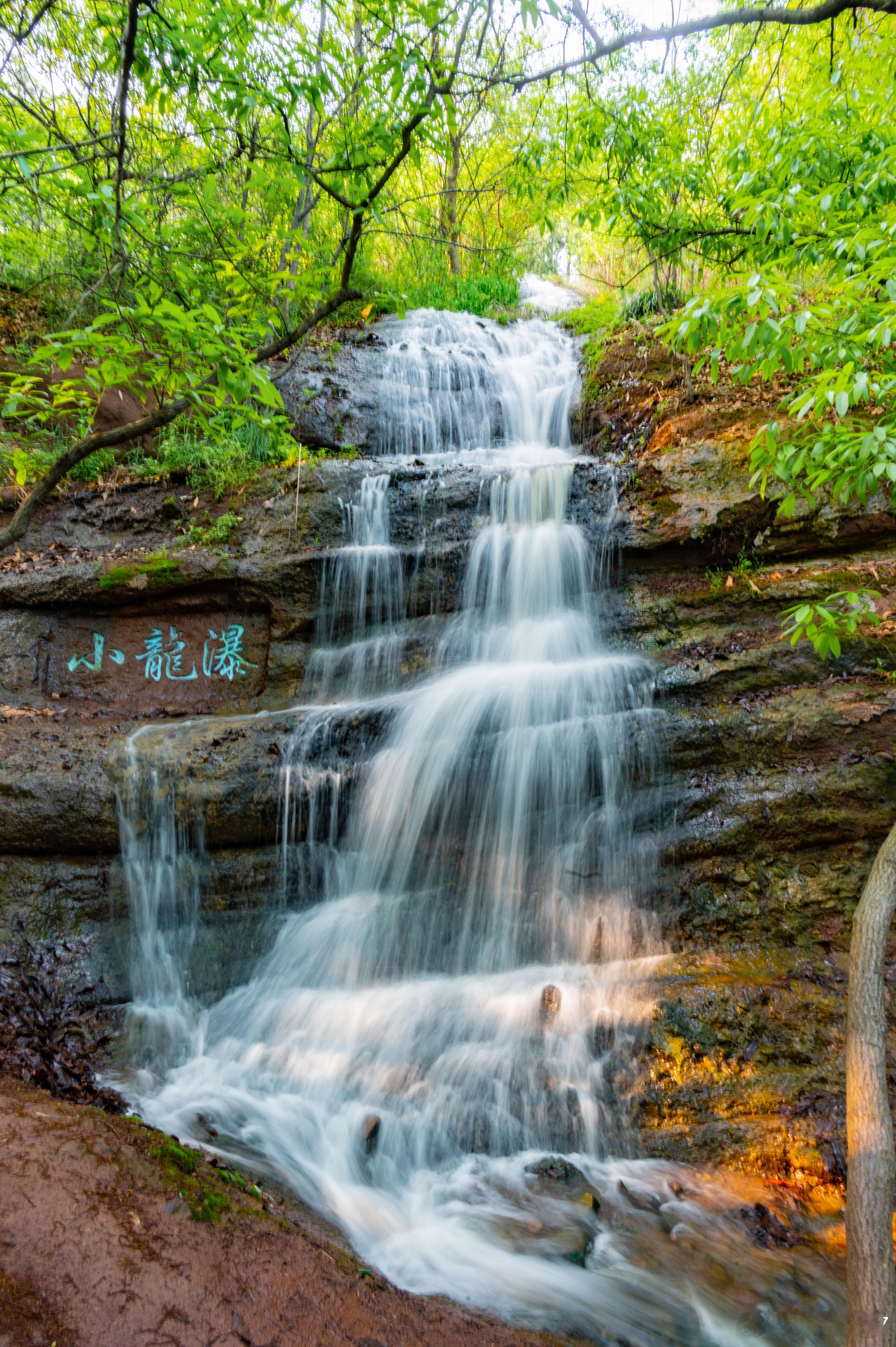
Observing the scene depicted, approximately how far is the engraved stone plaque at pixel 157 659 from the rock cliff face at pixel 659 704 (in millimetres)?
23

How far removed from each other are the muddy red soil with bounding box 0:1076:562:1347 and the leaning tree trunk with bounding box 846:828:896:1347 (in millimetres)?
1198

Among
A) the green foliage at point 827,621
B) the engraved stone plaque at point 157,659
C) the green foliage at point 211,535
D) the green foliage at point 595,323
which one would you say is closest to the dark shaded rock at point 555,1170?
the green foliage at point 827,621

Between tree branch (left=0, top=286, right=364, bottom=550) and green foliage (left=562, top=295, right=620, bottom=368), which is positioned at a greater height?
green foliage (left=562, top=295, right=620, bottom=368)

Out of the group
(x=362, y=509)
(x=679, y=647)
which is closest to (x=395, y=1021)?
(x=679, y=647)

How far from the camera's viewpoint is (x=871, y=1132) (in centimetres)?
209

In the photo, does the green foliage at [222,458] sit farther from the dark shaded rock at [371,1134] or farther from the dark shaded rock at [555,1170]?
the dark shaded rock at [555,1170]

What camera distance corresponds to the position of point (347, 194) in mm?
3615

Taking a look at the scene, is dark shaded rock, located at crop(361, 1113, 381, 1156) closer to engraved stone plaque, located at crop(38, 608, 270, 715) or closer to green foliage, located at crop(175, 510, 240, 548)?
engraved stone plaque, located at crop(38, 608, 270, 715)

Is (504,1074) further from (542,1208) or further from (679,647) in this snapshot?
(679,647)

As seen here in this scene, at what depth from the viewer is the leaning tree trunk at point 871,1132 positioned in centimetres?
188

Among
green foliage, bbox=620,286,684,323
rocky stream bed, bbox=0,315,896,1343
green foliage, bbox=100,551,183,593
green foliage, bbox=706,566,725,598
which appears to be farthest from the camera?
green foliage, bbox=620,286,684,323

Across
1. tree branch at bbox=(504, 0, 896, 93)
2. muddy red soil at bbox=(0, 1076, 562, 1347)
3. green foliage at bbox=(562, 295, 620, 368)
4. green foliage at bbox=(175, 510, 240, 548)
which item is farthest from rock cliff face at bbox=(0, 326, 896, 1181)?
tree branch at bbox=(504, 0, 896, 93)

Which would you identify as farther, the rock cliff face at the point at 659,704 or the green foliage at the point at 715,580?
the green foliage at the point at 715,580

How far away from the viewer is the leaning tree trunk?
74.2 inches
